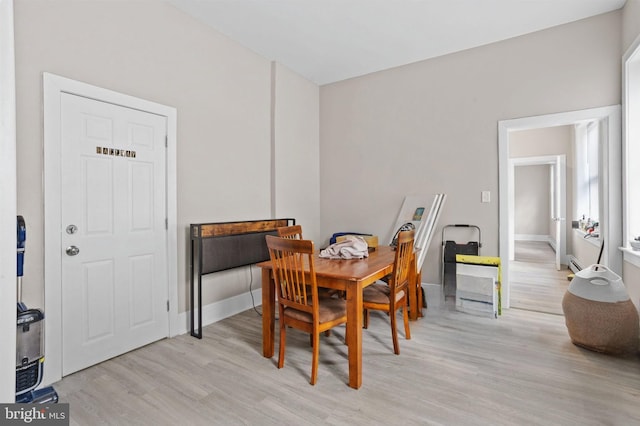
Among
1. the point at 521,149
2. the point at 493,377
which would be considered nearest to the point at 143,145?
the point at 493,377

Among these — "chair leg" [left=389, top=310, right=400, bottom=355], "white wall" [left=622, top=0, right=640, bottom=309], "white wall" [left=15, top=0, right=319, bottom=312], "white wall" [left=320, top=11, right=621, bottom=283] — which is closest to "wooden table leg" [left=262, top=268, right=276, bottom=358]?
"chair leg" [left=389, top=310, right=400, bottom=355]

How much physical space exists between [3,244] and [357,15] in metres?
3.29

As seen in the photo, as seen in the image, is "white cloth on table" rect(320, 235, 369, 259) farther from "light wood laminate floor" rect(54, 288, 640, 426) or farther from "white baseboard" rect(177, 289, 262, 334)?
"white baseboard" rect(177, 289, 262, 334)

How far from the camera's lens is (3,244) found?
1.17m

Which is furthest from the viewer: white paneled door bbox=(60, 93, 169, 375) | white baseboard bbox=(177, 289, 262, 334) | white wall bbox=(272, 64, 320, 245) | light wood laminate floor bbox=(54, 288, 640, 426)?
white wall bbox=(272, 64, 320, 245)

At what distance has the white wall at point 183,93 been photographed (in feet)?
7.19

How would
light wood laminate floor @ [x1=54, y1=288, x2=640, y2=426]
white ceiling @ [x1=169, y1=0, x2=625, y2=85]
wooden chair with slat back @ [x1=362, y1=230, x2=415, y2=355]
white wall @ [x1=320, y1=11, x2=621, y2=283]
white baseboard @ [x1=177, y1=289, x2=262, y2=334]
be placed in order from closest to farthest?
light wood laminate floor @ [x1=54, y1=288, x2=640, y2=426]
wooden chair with slat back @ [x1=362, y1=230, x2=415, y2=355]
white ceiling @ [x1=169, y1=0, x2=625, y2=85]
white baseboard @ [x1=177, y1=289, x2=262, y2=334]
white wall @ [x1=320, y1=11, x2=621, y2=283]

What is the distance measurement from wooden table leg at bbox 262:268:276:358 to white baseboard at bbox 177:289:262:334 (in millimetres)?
1019

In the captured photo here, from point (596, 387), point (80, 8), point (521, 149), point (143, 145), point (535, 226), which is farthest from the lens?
point (535, 226)

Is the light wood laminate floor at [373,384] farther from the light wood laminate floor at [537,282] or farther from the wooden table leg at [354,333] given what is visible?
the light wood laminate floor at [537,282]

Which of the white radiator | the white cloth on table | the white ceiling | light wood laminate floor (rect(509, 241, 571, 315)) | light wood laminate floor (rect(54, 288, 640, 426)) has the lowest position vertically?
light wood laminate floor (rect(54, 288, 640, 426))

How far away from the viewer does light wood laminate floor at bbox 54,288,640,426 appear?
6.18ft

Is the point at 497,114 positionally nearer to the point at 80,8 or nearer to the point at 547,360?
the point at 547,360

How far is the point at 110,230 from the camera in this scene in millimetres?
2615
